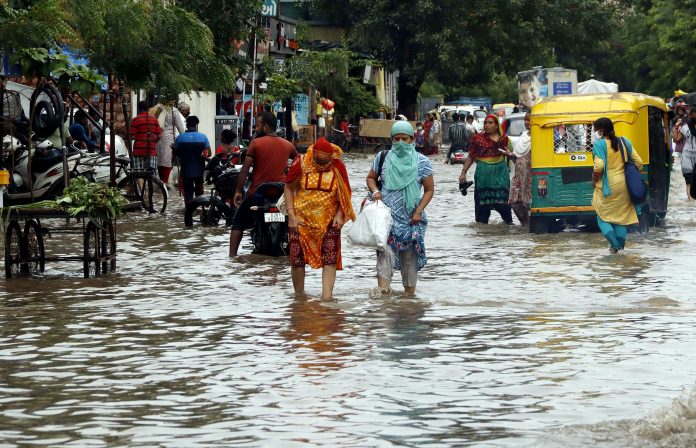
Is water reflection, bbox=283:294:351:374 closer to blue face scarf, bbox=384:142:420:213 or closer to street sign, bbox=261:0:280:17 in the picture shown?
blue face scarf, bbox=384:142:420:213

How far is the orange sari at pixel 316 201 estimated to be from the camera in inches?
497

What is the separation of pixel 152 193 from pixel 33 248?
348 inches

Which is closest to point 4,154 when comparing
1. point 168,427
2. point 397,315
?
point 397,315

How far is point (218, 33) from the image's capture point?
34688mm

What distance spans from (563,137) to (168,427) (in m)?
13.4

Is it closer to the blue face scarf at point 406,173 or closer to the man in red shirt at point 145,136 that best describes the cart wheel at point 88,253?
the blue face scarf at point 406,173

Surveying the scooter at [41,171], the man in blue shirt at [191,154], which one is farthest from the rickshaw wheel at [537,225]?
the scooter at [41,171]

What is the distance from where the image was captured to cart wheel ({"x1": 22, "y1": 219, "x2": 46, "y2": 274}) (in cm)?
1478

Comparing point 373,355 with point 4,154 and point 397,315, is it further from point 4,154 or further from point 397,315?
point 4,154

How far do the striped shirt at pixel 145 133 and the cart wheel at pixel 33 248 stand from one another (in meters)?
10.2

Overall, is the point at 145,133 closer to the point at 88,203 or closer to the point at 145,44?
the point at 145,44

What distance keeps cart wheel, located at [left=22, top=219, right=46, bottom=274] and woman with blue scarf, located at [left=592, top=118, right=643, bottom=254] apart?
19.7 ft

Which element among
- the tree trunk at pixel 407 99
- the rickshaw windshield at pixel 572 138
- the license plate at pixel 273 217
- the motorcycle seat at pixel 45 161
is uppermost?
the tree trunk at pixel 407 99

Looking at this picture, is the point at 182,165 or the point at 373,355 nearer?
the point at 373,355
